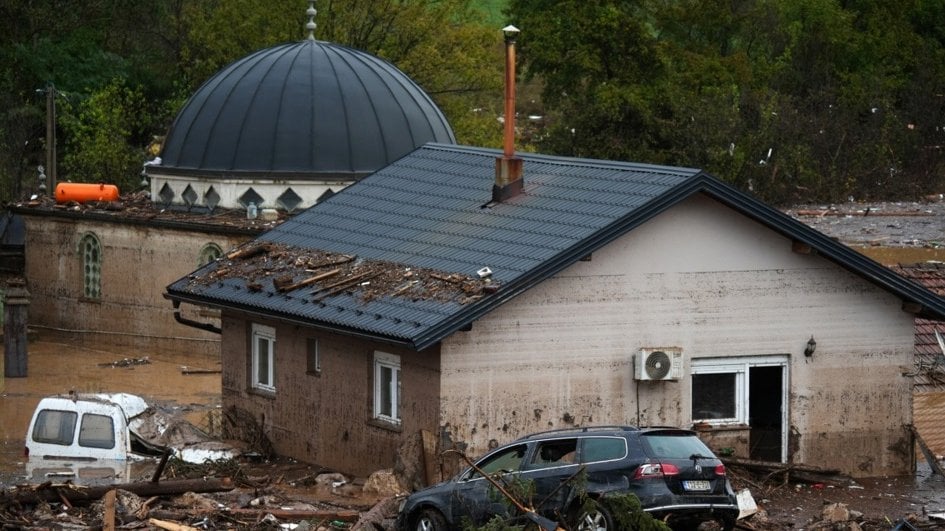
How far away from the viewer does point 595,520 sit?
18734 millimetres

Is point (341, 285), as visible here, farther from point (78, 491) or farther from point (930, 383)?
point (930, 383)

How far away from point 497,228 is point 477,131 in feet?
126

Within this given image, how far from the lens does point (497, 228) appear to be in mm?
25672

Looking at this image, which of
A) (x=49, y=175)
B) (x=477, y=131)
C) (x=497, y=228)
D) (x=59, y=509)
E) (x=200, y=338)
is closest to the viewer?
(x=59, y=509)

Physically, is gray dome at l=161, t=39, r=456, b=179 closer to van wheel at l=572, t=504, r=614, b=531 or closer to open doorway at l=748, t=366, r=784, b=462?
open doorway at l=748, t=366, r=784, b=462

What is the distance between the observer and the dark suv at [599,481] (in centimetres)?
1880

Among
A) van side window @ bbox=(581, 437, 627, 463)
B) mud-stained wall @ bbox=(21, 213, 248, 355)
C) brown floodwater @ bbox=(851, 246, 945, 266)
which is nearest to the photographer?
van side window @ bbox=(581, 437, 627, 463)

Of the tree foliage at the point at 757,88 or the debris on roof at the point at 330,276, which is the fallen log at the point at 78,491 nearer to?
the debris on roof at the point at 330,276

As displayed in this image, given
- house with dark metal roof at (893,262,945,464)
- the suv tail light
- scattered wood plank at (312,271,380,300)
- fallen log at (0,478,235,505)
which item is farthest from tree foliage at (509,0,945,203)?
the suv tail light

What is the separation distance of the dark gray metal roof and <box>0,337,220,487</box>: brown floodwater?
512 cm

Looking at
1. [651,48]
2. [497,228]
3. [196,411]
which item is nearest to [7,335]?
[196,411]

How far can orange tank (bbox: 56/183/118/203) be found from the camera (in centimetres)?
4962

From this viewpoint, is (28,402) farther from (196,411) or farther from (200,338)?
(200,338)

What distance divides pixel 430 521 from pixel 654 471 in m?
2.62
